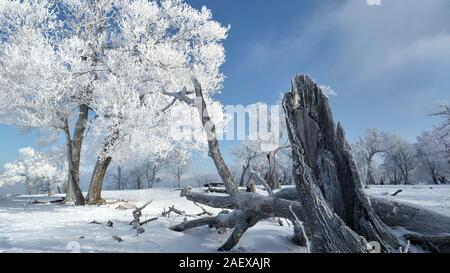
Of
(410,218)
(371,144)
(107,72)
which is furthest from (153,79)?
(371,144)

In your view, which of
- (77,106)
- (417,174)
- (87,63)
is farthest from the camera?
(417,174)

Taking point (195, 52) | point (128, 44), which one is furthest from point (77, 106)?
point (195, 52)

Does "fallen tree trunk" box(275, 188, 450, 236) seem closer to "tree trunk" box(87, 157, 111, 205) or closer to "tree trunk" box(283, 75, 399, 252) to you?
"tree trunk" box(283, 75, 399, 252)

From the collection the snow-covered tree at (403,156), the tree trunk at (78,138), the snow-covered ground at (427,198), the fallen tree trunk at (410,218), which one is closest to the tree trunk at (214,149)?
the fallen tree trunk at (410,218)

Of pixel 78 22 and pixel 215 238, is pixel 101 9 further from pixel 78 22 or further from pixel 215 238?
pixel 215 238

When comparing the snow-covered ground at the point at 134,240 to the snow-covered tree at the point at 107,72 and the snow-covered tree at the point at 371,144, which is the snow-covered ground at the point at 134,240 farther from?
the snow-covered tree at the point at 371,144

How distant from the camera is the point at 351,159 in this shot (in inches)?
159

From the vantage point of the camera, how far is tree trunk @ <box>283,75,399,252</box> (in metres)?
3.40

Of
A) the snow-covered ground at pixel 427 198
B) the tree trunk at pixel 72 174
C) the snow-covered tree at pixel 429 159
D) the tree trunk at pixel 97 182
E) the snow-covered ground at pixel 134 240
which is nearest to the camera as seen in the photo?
the snow-covered ground at pixel 134 240

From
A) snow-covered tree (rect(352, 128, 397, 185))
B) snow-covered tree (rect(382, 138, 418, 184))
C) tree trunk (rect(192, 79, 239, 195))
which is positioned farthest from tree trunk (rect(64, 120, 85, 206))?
snow-covered tree (rect(382, 138, 418, 184))

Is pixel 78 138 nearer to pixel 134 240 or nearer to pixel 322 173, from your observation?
pixel 134 240

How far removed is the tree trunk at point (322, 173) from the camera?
3.40m
